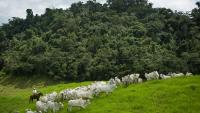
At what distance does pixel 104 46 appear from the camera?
82.9 metres

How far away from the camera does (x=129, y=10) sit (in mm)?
115188

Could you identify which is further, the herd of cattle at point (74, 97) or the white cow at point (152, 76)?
the white cow at point (152, 76)

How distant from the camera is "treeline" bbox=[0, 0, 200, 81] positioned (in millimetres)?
73188

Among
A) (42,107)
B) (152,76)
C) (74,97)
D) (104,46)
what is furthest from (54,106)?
(104,46)

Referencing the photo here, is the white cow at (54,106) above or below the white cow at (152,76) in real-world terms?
below

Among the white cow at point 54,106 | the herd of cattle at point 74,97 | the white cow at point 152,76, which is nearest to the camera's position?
the herd of cattle at point 74,97

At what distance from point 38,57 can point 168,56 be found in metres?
28.5

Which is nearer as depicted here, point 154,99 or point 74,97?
point 154,99

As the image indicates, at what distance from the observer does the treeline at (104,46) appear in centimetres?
7319

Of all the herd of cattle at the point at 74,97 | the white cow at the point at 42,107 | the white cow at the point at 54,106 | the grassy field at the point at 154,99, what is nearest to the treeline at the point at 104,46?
the herd of cattle at the point at 74,97

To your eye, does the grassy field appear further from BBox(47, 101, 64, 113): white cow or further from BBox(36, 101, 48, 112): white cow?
BBox(36, 101, 48, 112): white cow

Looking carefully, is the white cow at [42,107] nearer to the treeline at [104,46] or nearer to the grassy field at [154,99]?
the grassy field at [154,99]

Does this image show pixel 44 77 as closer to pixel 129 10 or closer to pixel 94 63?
pixel 94 63

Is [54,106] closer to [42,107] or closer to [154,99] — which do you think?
[42,107]
